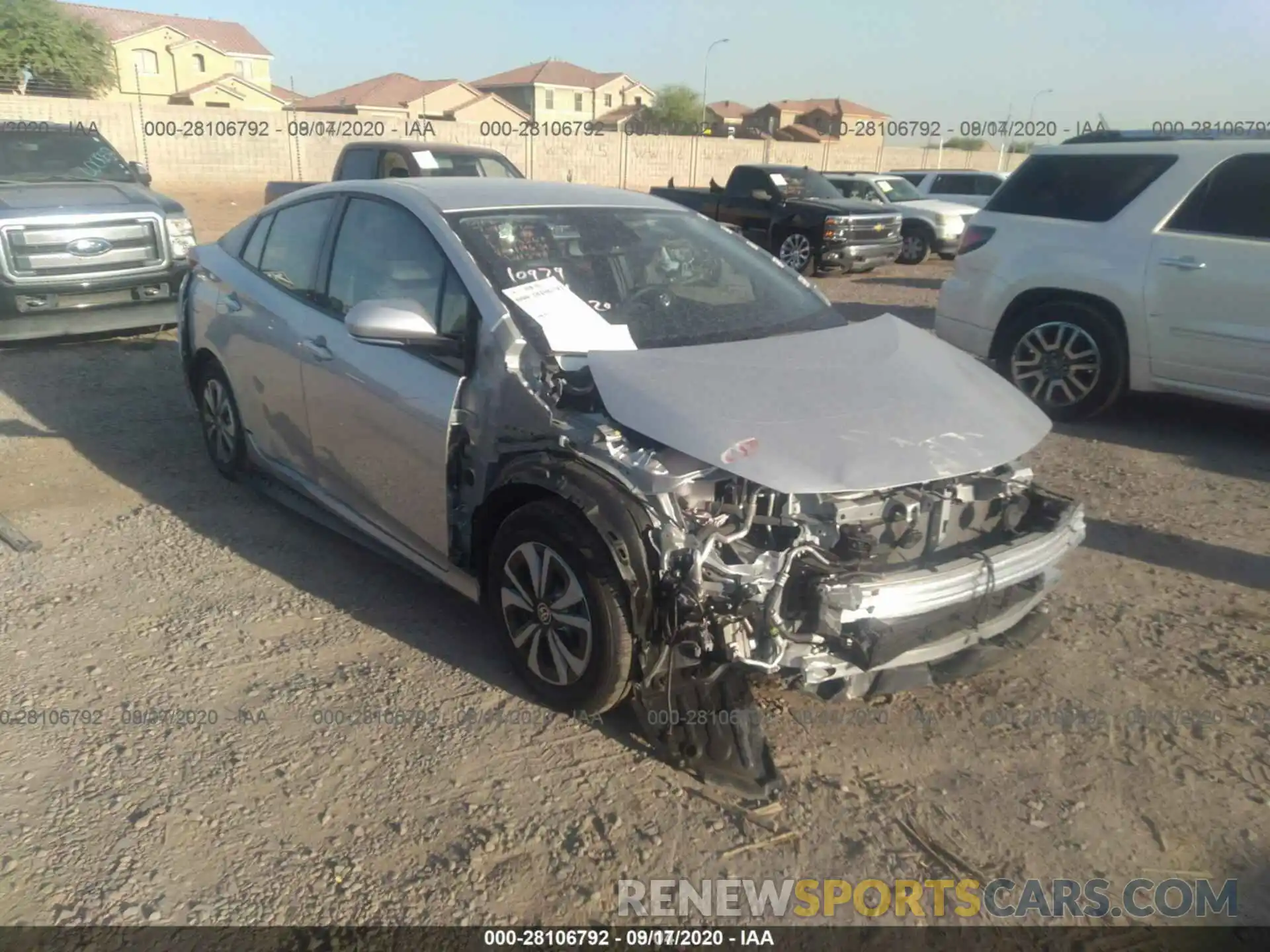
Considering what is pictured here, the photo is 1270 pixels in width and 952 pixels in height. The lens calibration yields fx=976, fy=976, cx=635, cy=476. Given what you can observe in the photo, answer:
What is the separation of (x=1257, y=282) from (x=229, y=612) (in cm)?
603

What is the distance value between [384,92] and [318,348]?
71189mm

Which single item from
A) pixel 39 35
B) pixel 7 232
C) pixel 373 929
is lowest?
pixel 373 929

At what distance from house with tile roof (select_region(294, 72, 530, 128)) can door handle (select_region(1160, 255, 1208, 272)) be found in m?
55.8

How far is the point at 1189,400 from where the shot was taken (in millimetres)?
7535

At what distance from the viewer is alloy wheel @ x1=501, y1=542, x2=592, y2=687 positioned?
10.4 ft

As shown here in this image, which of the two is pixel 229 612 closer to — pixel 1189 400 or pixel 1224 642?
pixel 1224 642

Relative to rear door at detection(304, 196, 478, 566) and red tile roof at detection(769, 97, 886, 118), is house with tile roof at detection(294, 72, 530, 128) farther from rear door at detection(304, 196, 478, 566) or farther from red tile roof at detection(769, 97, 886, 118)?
rear door at detection(304, 196, 478, 566)

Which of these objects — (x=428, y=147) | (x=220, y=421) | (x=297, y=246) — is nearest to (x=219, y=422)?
(x=220, y=421)

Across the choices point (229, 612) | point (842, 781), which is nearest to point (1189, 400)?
point (842, 781)

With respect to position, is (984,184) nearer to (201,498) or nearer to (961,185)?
(961,185)

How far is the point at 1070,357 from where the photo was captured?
6.77m

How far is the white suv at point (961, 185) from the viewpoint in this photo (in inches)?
730

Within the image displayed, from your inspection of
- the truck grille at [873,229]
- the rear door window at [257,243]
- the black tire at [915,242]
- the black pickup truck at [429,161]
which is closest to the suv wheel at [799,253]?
the truck grille at [873,229]

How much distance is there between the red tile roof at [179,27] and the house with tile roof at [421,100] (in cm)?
565
